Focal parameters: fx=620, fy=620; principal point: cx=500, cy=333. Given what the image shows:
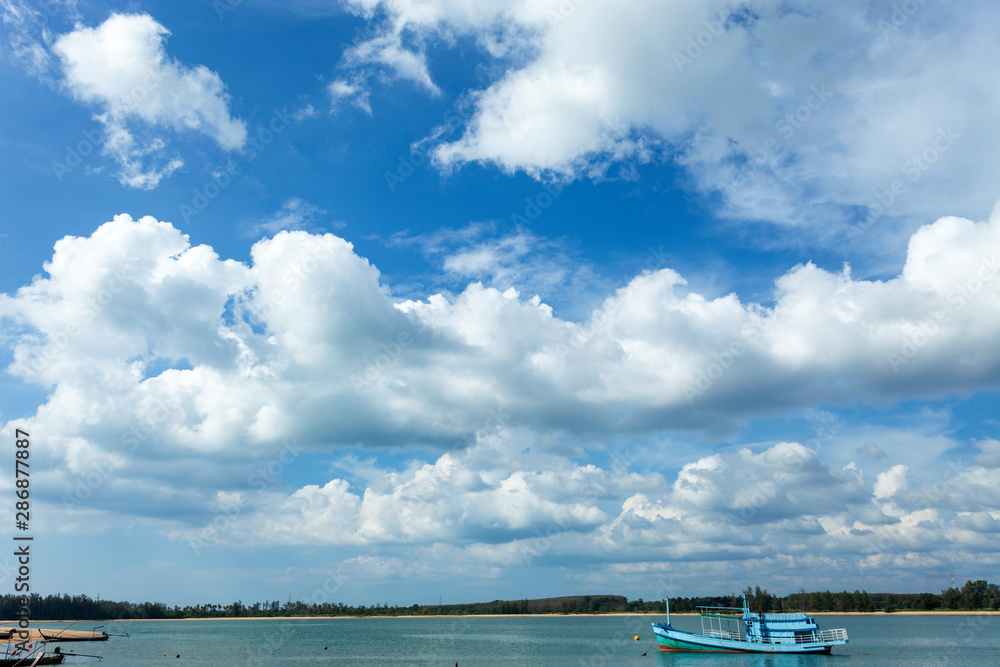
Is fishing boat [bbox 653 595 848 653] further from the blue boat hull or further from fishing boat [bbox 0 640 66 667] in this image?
fishing boat [bbox 0 640 66 667]

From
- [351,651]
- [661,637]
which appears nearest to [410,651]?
[351,651]

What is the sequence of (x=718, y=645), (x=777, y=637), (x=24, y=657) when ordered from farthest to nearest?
(x=718, y=645), (x=777, y=637), (x=24, y=657)

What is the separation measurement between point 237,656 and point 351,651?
2177cm

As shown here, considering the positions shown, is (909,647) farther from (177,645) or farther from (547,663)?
(177,645)

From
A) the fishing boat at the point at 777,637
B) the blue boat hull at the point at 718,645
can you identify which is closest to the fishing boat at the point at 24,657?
the fishing boat at the point at 777,637

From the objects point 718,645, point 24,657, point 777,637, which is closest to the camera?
point 24,657

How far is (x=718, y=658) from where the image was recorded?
95312 mm

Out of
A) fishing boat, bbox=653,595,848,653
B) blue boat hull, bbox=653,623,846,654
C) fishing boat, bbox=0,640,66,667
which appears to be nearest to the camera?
fishing boat, bbox=0,640,66,667

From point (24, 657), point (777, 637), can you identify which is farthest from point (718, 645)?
point (24, 657)

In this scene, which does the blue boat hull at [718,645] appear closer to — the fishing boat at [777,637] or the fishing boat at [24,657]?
the fishing boat at [777,637]

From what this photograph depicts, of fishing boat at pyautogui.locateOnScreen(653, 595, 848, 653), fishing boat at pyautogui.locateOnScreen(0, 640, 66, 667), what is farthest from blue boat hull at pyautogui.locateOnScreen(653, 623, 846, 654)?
fishing boat at pyautogui.locateOnScreen(0, 640, 66, 667)

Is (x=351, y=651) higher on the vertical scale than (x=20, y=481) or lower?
lower

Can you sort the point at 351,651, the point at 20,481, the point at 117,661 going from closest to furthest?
1. the point at 20,481
2. the point at 117,661
3. the point at 351,651

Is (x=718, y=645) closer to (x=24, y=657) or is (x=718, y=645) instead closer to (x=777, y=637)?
(x=777, y=637)
